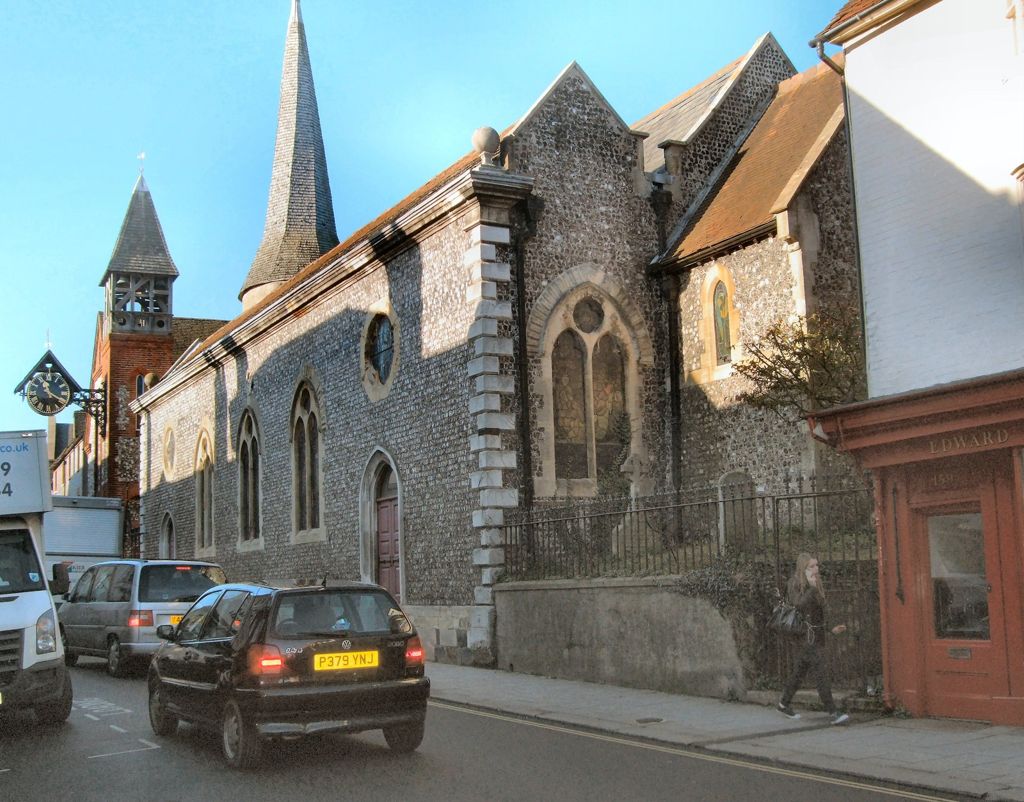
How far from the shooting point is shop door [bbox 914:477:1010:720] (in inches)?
434

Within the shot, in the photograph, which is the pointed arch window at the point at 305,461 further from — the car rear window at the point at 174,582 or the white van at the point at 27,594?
the white van at the point at 27,594

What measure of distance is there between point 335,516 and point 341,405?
2429 mm

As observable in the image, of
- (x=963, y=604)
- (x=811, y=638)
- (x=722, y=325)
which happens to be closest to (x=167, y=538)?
(x=722, y=325)

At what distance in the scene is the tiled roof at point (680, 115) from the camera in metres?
24.2

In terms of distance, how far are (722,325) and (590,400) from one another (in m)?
2.71

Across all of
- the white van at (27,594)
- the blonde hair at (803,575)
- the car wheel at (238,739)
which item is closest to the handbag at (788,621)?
the blonde hair at (803,575)

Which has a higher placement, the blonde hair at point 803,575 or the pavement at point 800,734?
the blonde hair at point 803,575

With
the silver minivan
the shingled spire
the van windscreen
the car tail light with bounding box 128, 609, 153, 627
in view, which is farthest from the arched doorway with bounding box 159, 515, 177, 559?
the van windscreen

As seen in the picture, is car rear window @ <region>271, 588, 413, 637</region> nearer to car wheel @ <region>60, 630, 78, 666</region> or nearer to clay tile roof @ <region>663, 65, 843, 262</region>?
car wheel @ <region>60, 630, 78, 666</region>

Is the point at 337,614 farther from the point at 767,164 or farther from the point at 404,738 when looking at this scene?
the point at 767,164

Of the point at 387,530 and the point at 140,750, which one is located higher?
the point at 387,530

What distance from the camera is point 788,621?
38.7ft

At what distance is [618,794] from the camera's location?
26.9 feet

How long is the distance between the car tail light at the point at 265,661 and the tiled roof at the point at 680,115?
16099 millimetres
